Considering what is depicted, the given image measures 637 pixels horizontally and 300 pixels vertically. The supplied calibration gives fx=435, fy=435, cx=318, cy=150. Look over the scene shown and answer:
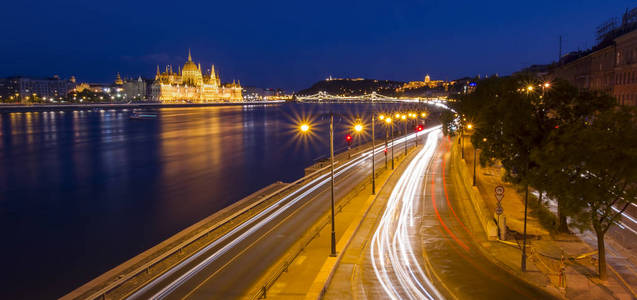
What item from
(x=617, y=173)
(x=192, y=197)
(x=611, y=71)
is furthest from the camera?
(x=611, y=71)

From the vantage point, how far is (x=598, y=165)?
13.0 m

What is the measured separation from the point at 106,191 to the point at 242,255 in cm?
3028

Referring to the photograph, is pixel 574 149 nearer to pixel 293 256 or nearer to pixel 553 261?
pixel 553 261

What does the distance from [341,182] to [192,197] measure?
14265 mm

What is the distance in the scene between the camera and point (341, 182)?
3684cm

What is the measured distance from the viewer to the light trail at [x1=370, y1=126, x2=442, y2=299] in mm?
13763

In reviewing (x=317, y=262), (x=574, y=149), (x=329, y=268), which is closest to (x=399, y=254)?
(x=329, y=268)

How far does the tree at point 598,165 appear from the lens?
1273 centimetres

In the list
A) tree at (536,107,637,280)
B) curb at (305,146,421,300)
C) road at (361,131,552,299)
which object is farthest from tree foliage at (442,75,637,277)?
curb at (305,146,421,300)

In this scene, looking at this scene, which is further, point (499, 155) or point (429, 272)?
point (499, 155)

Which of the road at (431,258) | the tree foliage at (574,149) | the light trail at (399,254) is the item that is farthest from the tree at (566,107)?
the light trail at (399,254)

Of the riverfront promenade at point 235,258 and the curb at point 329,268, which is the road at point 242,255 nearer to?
the riverfront promenade at point 235,258

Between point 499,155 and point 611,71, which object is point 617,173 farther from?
point 611,71

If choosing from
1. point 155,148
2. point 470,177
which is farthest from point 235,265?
point 155,148
